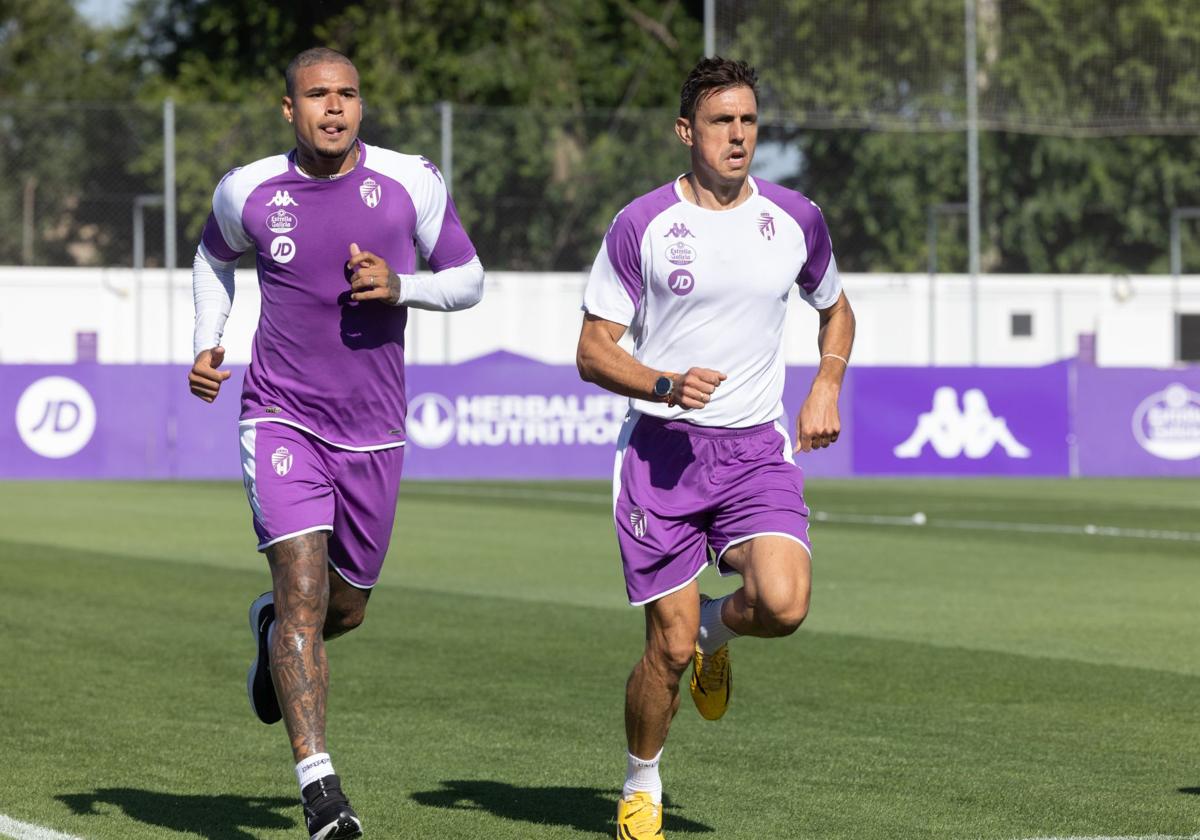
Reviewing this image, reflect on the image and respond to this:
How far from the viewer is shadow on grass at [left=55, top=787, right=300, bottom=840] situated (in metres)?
6.78

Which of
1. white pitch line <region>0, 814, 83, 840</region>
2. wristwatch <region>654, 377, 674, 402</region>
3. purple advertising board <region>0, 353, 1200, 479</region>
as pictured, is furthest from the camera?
purple advertising board <region>0, 353, 1200, 479</region>

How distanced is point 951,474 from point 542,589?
15.6 metres

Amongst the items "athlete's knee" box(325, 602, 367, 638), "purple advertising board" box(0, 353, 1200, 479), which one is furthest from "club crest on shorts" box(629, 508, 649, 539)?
"purple advertising board" box(0, 353, 1200, 479)

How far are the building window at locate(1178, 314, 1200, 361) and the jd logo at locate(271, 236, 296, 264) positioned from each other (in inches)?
1589

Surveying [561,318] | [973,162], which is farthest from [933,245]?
[973,162]

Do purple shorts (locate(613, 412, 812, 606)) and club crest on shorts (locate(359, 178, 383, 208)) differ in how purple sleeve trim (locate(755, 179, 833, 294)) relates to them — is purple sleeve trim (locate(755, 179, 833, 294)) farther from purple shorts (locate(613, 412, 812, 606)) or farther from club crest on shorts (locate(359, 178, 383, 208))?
club crest on shorts (locate(359, 178, 383, 208))

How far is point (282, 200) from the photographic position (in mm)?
6758

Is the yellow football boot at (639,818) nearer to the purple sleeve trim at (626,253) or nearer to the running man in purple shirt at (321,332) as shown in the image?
the running man in purple shirt at (321,332)

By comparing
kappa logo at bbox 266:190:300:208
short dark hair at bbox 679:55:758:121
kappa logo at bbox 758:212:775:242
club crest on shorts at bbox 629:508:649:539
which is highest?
short dark hair at bbox 679:55:758:121

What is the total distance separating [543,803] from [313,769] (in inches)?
49.9

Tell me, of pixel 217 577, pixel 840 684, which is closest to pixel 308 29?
pixel 217 577

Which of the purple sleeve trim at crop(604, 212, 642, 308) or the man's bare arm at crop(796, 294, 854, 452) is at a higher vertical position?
the purple sleeve trim at crop(604, 212, 642, 308)

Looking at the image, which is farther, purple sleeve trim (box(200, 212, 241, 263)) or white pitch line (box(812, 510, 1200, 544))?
white pitch line (box(812, 510, 1200, 544))

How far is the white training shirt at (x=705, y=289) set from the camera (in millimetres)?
6668
